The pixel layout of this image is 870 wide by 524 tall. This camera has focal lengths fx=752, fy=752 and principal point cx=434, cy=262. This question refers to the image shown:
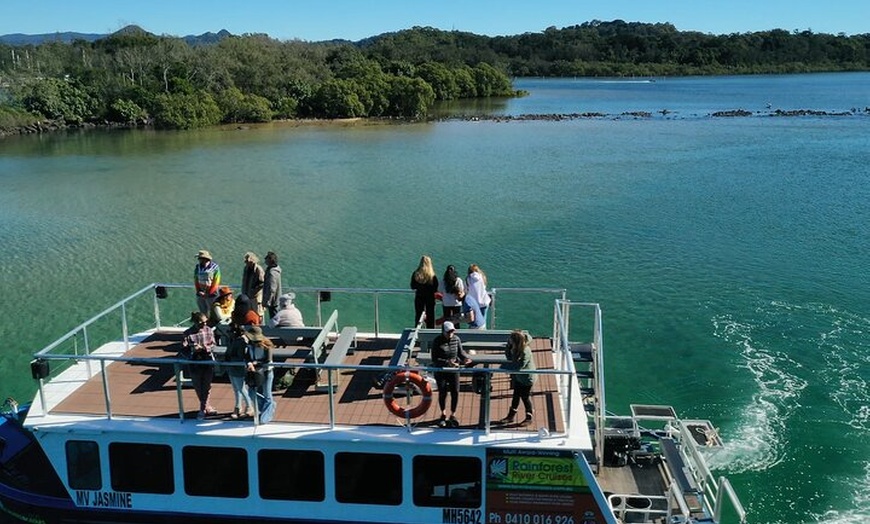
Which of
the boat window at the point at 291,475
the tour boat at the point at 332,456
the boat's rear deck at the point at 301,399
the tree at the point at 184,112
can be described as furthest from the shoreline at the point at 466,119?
the boat window at the point at 291,475

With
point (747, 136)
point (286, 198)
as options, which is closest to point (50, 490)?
point (286, 198)

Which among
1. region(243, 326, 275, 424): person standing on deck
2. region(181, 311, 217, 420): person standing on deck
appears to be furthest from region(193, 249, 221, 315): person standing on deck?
region(243, 326, 275, 424): person standing on deck

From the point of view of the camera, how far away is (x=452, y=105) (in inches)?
5266

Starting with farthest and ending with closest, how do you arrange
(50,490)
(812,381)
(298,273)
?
1. (298,273)
2. (812,381)
3. (50,490)

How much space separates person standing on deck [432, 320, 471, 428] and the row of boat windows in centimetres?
60

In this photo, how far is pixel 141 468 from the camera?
9656mm

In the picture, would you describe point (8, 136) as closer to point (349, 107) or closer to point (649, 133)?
point (349, 107)

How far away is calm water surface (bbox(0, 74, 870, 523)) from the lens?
17594 mm

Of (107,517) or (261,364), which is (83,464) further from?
(261,364)

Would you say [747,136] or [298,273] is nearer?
[298,273]

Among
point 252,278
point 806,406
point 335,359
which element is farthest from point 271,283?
point 806,406

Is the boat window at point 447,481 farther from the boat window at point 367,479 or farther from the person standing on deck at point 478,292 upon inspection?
the person standing on deck at point 478,292

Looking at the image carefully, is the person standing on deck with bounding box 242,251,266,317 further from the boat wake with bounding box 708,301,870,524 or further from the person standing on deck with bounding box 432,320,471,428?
the boat wake with bounding box 708,301,870,524

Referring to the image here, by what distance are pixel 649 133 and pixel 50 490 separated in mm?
77863
